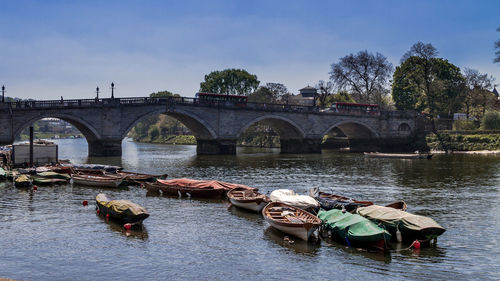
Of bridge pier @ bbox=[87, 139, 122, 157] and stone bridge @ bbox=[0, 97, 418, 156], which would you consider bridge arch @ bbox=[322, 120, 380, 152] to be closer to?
stone bridge @ bbox=[0, 97, 418, 156]

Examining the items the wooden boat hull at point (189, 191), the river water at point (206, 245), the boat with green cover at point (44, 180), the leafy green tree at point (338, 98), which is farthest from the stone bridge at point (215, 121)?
the wooden boat hull at point (189, 191)

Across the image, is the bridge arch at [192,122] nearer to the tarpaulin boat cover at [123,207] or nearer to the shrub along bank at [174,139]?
the tarpaulin boat cover at [123,207]

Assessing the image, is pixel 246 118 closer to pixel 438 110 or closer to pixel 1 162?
pixel 1 162

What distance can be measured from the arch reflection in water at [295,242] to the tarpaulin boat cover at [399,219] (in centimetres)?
323

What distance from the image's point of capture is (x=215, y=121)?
79.1 meters

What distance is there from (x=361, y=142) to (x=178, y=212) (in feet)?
264

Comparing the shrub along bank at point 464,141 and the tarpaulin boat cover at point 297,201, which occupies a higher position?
the shrub along bank at point 464,141

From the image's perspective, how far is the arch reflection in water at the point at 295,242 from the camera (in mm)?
21058

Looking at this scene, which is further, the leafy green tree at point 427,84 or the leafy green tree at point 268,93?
the leafy green tree at point 268,93

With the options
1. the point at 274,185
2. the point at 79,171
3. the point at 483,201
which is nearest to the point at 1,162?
the point at 79,171

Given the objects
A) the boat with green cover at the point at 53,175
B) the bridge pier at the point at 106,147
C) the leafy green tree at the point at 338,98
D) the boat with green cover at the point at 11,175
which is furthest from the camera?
the leafy green tree at the point at 338,98

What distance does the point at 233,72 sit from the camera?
424 feet

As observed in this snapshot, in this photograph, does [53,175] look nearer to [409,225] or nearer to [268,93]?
[409,225]

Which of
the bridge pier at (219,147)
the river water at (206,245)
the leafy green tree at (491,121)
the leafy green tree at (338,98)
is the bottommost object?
the river water at (206,245)
